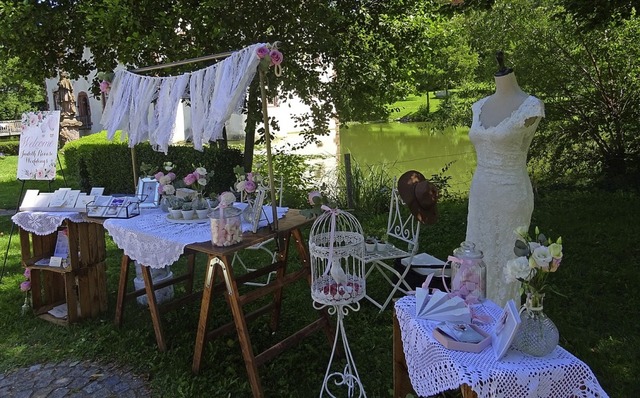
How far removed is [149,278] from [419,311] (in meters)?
2.03

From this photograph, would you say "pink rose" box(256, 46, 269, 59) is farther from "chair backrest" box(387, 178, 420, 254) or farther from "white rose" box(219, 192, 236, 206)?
"chair backrest" box(387, 178, 420, 254)

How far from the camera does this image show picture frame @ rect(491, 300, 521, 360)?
5.08 feet

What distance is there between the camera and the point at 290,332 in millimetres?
3533

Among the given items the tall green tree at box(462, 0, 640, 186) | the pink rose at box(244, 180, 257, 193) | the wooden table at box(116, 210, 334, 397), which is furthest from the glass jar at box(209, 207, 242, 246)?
the tall green tree at box(462, 0, 640, 186)

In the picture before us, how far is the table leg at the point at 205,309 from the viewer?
279 centimetres

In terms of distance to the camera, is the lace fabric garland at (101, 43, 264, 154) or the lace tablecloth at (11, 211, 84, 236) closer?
the lace fabric garland at (101, 43, 264, 154)

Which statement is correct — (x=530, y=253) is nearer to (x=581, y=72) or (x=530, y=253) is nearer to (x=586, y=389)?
(x=586, y=389)

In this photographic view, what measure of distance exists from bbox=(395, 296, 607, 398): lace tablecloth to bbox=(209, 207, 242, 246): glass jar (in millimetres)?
1377

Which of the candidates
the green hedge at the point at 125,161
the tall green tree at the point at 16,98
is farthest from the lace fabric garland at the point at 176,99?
the tall green tree at the point at 16,98

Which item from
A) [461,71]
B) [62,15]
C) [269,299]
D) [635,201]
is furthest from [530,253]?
[461,71]

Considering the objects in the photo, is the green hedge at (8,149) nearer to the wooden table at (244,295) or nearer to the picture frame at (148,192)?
the picture frame at (148,192)

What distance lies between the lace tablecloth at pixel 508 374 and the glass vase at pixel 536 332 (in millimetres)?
28

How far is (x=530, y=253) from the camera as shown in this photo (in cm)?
165

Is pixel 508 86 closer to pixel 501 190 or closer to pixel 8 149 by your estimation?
pixel 501 190
